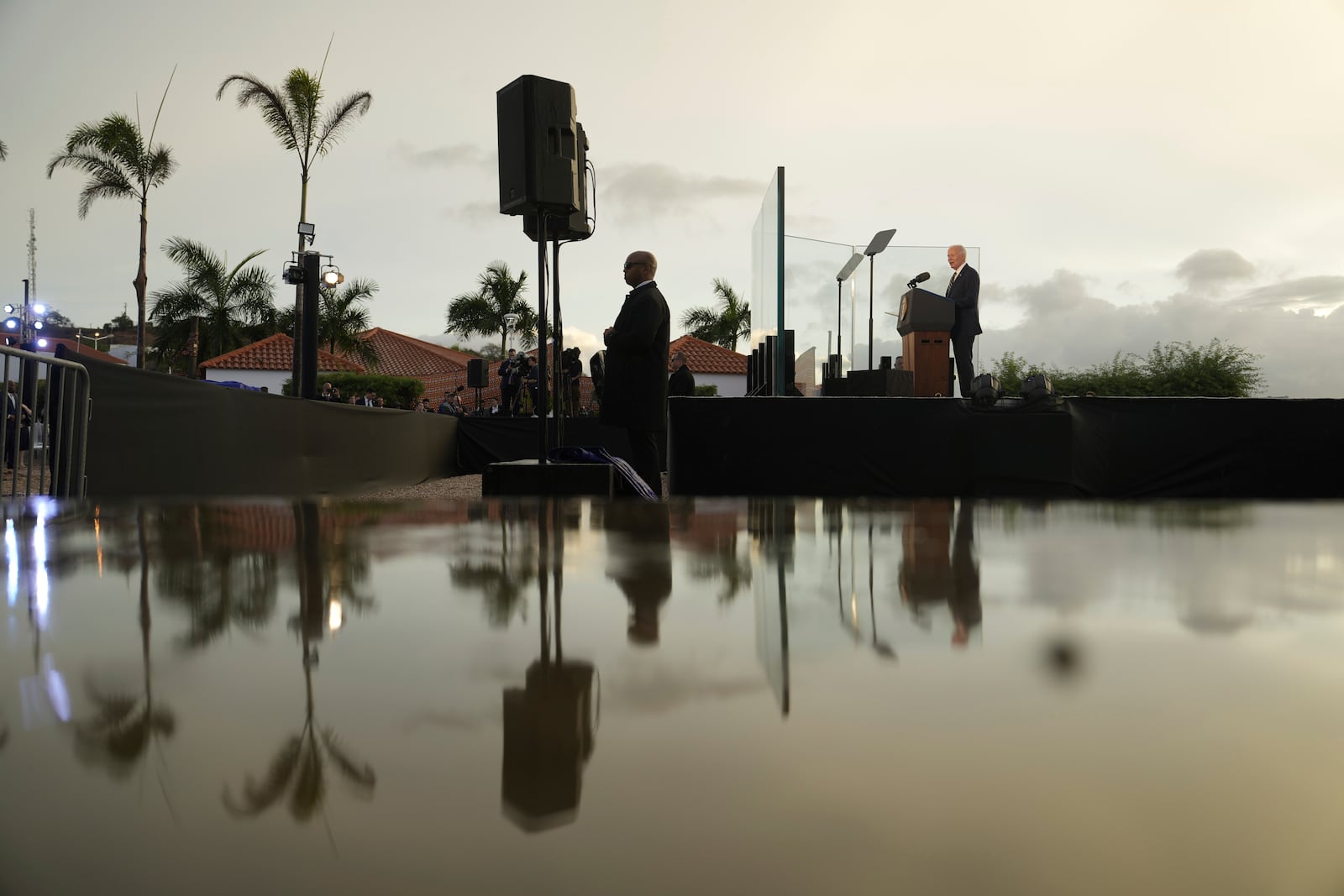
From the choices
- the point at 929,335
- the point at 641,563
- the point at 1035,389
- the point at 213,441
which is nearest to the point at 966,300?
the point at 929,335

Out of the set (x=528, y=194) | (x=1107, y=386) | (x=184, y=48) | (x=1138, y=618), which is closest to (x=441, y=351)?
(x=184, y=48)

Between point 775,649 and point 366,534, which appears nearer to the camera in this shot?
point 775,649

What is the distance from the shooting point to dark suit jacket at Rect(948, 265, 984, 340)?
618cm

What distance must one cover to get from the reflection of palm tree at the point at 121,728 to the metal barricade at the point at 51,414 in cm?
274

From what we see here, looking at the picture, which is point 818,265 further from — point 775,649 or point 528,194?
point 775,649

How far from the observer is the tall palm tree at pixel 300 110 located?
1634cm

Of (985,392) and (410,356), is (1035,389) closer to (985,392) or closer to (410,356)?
(985,392)

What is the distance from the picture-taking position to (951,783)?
0.23 meters

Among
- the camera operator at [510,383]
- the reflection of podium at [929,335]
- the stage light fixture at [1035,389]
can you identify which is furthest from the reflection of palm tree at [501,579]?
the camera operator at [510,383]

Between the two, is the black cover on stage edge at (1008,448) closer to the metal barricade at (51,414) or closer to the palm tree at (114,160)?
the metal barricade at (51,414)

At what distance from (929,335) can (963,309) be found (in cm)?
69

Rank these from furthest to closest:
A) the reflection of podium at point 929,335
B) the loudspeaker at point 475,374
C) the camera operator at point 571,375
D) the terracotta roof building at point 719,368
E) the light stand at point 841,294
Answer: the terracotta roof building at point 719,368, the loudspeaker at point 475,374, the camera operator at point 571,375, the light stand at point 841,294, the reflection of podium at point 929,335

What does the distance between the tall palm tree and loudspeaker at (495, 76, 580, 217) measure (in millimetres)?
14955

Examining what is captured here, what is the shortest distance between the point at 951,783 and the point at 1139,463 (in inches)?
184
